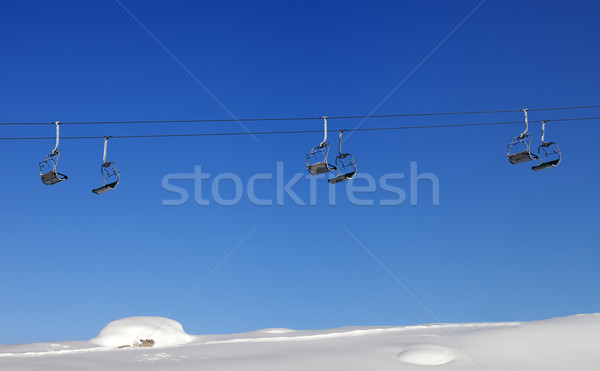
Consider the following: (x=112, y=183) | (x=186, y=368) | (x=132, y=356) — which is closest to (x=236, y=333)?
(x=132, y=356)

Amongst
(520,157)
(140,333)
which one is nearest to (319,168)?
(520,157)

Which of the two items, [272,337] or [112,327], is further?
[112,327]

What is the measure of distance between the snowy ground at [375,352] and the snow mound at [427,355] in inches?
1.6

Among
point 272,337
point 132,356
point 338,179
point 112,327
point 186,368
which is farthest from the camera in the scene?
point 112,327

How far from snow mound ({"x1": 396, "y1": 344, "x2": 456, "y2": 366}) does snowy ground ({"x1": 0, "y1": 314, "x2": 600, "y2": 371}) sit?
4 centimetres

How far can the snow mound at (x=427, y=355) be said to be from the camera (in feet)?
79.7

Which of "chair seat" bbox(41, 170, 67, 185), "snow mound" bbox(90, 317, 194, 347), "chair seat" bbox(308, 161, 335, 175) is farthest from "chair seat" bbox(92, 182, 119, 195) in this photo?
"snow mound" bbox(90, 317, 194, 347)

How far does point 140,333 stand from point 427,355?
21009mm

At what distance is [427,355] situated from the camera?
25.1m

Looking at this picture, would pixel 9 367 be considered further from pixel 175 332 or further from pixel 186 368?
pixel 175 332

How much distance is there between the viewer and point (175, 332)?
3925 centimetres

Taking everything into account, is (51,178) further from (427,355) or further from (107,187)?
(427,355)

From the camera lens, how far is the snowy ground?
2305 centimetres

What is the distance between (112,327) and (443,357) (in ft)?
75.8
